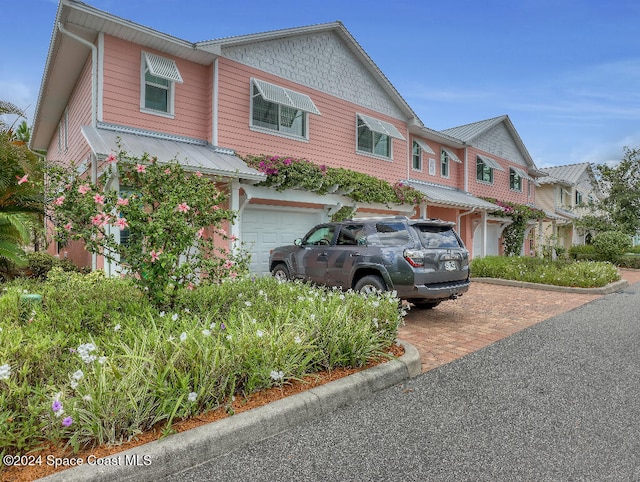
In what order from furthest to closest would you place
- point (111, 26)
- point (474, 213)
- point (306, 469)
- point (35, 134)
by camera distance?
point (474, 213) → point (35, 134) → point (111, 26) → point (306, 469)

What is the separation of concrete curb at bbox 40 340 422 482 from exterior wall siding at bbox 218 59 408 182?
28.4 ft

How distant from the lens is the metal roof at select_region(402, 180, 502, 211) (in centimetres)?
1562

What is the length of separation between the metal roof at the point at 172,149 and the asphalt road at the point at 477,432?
6039 mm

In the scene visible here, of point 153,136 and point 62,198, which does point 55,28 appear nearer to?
point 153,136

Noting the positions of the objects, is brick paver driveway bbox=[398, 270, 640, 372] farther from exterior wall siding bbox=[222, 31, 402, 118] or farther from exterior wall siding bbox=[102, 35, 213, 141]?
exterior wall siding bbox=[222, 31, 402, 118]

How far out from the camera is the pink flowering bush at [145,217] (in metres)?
4.48

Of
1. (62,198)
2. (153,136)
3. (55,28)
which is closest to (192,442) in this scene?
(62,198)

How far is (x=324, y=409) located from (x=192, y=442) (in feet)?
3.78

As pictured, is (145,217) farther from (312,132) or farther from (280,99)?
(312,132)

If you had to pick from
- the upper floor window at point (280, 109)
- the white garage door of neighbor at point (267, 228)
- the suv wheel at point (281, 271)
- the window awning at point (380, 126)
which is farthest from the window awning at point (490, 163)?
the suv wheel at point (281, 271)

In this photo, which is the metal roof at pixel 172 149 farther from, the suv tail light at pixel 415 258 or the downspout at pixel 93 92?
the suv tail light at pixel 415 258

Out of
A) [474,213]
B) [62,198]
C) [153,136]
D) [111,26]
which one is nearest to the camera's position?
[62,198]

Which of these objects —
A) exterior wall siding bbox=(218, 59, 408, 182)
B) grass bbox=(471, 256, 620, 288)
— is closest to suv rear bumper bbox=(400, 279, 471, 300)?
grass bbox=(471, 256, 620, 288)

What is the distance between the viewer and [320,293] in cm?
573
